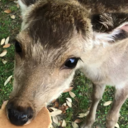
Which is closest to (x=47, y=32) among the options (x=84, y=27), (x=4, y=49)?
(x=84, y=27)

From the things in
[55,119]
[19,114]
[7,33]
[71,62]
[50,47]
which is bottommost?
[55,119]

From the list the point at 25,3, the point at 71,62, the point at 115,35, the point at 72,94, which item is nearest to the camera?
the point at 71,62

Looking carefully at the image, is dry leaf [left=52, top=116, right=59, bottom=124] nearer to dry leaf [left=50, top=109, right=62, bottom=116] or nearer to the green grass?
dry leaf [left=50, top=109, right=62, bottom=116]

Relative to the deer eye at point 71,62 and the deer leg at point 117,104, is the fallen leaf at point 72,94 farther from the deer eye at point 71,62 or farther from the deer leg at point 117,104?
the deer eye at point 71,62

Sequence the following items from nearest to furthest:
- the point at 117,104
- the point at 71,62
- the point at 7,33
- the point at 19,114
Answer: the point at 19,114, the point at 71,62, the point at 117,104, the point at 7,33

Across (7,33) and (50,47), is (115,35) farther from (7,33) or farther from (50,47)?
(7,33)

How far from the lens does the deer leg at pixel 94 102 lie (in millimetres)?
4758

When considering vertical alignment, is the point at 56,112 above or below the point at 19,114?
below

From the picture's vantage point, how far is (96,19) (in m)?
3.03

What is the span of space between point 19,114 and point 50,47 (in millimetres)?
808

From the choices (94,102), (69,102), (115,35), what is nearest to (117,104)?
(94,102)

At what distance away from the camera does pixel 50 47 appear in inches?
111

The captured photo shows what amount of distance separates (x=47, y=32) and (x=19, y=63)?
0.51m

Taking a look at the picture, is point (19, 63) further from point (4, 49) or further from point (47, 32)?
point (4, 49)
